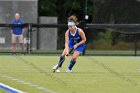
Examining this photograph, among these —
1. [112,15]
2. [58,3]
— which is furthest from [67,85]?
[58,3]

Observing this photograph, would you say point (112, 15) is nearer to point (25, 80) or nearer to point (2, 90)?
point (25, 80)

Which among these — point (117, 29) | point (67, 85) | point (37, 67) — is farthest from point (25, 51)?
point (67, 85)

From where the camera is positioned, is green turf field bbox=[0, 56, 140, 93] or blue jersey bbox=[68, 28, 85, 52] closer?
green turf field bbox=[0, 56, 140, 93]

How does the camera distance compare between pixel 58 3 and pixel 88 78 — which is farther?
pixel 58 3

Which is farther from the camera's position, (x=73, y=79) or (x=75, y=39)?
(x=75, y=39)

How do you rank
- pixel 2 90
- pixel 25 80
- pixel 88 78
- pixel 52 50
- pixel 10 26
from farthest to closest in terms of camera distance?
1. pixel 52 50
2. pixel 10 26
3. pixel 88 78
4. pixel 25 80
5. pixel 2 90

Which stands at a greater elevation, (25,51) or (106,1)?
(106,1)

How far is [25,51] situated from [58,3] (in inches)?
796

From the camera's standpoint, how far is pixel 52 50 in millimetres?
28281

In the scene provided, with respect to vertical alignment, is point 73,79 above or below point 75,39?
below

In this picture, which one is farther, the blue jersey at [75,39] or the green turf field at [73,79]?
the blue jersey at [75,39]

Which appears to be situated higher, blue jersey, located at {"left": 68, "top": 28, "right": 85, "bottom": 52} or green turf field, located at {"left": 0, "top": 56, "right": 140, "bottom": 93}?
blue jersey, located at {"left": 68, "top": 28, "right": 85, "bottom": 52}

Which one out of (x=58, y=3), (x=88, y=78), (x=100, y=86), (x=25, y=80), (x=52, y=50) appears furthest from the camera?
(x=58, y=3)

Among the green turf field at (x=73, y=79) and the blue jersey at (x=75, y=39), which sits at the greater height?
the blue jersey at (x=75, y=39)
